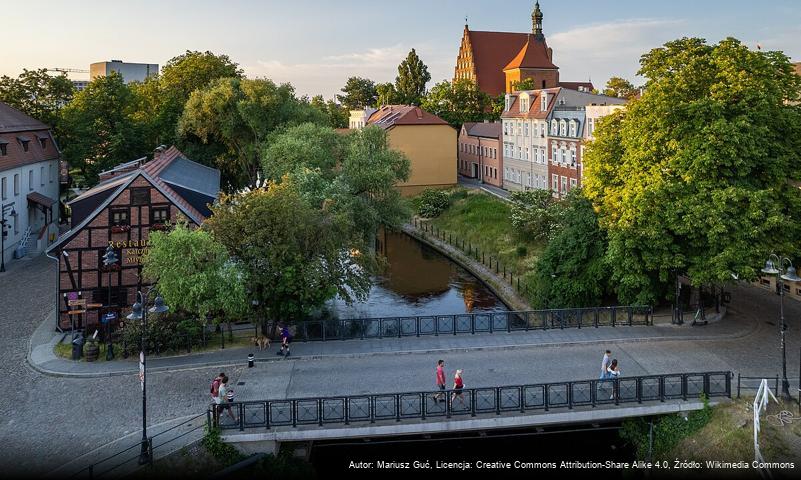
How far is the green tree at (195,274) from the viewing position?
2395 centimetres

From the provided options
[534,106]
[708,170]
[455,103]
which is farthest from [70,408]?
[455,103]

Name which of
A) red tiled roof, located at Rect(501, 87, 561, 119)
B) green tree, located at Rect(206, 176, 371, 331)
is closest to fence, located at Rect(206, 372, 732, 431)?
green tree, located at Rect(206, 176, 371, 331)

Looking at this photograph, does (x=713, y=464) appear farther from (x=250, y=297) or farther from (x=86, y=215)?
(x=86, y=215)

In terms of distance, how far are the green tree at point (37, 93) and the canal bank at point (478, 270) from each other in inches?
1250

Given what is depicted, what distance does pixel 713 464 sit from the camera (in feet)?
58.5

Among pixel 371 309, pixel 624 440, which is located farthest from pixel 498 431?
pixel 371 309

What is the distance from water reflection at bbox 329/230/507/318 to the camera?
1444 inches

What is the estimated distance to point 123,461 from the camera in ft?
56.7

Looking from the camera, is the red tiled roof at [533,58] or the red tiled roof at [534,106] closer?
the red tiled roof at [534,106]

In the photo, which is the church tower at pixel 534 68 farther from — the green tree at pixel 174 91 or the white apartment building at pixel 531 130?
the green tree at pixel 174 91

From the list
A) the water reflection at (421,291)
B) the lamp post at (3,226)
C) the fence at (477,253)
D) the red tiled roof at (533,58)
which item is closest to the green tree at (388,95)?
the red tiled roof at (533,58)

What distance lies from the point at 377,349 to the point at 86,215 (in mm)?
15922

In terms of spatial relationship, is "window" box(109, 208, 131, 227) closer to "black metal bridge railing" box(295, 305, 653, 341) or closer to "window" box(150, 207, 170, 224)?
"window" box(150, 207, 170, 224)

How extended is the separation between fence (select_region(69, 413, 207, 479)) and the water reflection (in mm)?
15188
